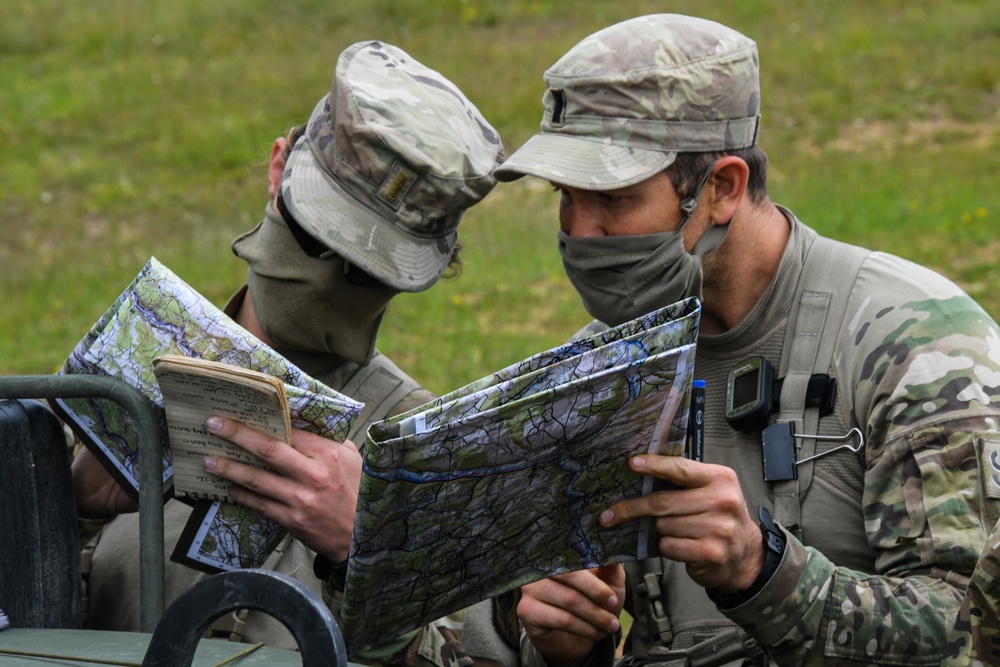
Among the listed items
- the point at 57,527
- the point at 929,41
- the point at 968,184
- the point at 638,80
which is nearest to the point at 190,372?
the point at 57,527

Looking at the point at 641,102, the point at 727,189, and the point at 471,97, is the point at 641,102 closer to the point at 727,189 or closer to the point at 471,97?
the point at 727,189

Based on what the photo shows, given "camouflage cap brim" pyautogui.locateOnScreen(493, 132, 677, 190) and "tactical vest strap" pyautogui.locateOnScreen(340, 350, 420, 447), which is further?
"tactical vest strap" pyautogui.locateOnScreen(340, 350, 420, 447)

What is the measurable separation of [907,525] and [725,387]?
0.58 meters

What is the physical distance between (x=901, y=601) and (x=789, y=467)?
14.6 inches

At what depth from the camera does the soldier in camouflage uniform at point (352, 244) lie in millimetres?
2943

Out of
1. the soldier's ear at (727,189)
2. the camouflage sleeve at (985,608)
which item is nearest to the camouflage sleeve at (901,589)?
the camouflage sleeve at (985,608)

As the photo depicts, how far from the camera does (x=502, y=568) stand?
8.05ft

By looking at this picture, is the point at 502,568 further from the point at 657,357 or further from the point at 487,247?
the point at 487,247

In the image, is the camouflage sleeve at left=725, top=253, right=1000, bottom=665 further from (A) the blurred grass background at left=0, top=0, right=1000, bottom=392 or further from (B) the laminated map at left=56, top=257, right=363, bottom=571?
(A) the blurred grass background at left=0, top=0, right=1000, bottom=392

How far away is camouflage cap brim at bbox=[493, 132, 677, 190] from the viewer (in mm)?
2838

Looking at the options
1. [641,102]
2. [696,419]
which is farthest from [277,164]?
[696,419]

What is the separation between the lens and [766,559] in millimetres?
2506

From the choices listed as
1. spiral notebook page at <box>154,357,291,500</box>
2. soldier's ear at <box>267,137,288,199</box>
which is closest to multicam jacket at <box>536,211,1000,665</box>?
spiral notebook page at <box>154,357,291,500</box>

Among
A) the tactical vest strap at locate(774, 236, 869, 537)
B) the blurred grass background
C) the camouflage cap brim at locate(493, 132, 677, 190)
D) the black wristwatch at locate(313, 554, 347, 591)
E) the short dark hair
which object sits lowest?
the blurred grass background
